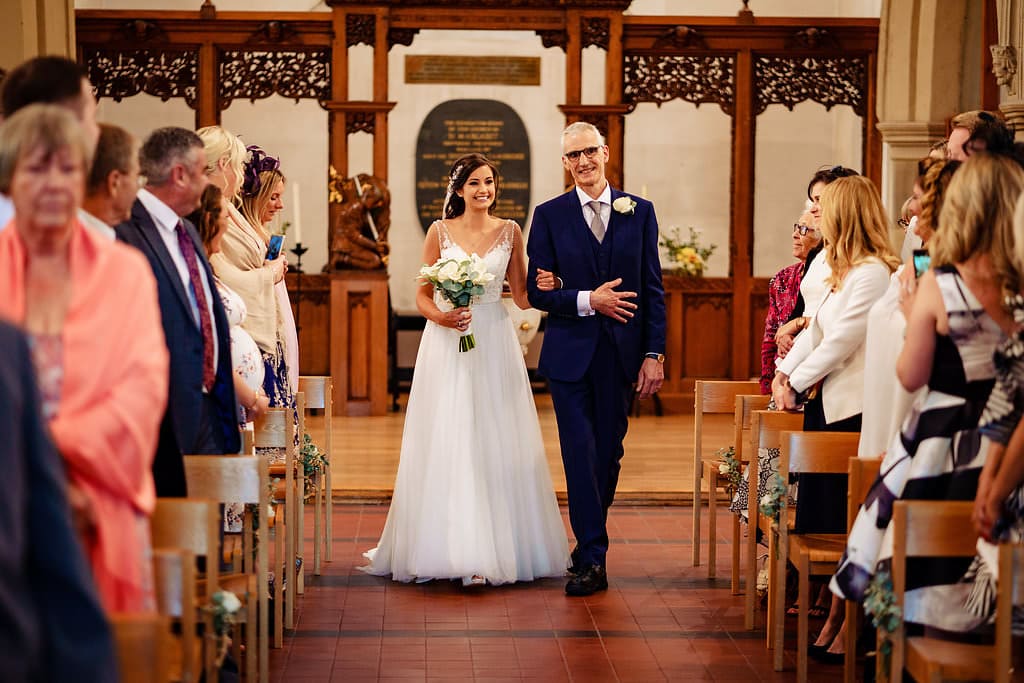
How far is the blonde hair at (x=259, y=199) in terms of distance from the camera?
5.31m

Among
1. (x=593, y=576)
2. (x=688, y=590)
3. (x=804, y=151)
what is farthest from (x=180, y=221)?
(x=804, y=151)

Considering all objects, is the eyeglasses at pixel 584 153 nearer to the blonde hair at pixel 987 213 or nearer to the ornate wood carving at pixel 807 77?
the blonde hair at pixel 987 213

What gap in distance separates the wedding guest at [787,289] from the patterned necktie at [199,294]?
8.56ft

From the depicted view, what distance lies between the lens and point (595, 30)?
37.4ft

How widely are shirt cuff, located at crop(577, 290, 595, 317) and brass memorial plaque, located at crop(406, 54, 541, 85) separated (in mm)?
7168

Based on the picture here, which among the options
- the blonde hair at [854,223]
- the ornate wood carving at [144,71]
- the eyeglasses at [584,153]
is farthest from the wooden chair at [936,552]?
the ornate wood carving at [144,71]

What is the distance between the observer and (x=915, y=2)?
10.9 meters

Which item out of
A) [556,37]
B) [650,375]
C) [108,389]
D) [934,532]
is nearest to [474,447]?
[650,375]

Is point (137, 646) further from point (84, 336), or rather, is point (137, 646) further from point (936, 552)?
point (936, 552)

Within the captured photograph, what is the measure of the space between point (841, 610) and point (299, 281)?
7.43 m

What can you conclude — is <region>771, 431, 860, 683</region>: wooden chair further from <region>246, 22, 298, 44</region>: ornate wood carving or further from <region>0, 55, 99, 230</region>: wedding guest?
<region>246, 22, 298, 44</region>: ornate wood carving

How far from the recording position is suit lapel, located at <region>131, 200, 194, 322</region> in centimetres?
366

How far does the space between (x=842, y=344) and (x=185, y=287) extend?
2175 mm

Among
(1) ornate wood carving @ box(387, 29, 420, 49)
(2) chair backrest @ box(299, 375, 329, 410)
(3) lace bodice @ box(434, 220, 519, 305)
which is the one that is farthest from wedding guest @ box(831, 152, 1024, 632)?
(1) ornate wood carving @ box(387, 29, 420, 49)
